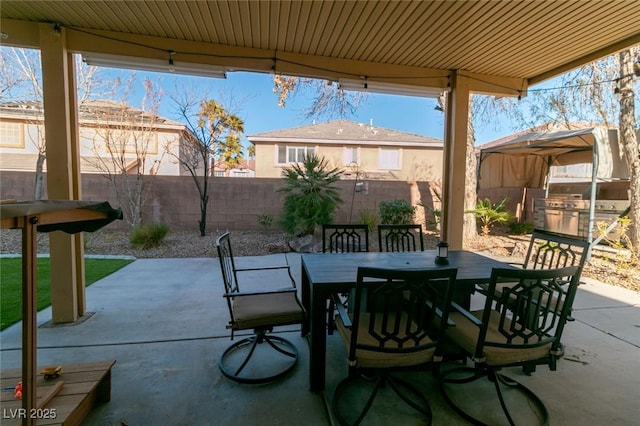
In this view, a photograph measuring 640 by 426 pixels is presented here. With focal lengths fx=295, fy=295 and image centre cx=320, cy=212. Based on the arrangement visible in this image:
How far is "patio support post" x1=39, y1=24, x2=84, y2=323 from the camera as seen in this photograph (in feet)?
9.19

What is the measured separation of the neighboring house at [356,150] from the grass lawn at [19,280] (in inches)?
340

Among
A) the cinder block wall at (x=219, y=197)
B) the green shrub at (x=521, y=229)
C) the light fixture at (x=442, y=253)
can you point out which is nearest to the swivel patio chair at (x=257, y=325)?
the light fixture at (x=442, y=253)

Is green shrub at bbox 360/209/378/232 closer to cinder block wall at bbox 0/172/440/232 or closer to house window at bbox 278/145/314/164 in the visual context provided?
cinder block wall at bbox 0/172/440/232

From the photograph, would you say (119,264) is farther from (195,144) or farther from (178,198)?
(195,144)

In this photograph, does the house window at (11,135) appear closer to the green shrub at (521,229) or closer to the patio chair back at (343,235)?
the patio chair back at (343,235)

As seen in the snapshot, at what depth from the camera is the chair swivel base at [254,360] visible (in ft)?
6.95

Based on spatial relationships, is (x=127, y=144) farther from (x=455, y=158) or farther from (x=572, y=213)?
(x=572, y=213)

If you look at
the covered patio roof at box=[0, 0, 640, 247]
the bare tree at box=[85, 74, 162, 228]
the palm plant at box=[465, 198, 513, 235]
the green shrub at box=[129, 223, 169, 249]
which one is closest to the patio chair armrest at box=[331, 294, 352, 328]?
the covered patio roof at box=[0, 0, 640, 247]

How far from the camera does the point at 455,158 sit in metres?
3.92

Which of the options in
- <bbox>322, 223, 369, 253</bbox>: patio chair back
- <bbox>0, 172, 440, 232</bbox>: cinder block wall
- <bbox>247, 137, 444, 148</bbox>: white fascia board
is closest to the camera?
<bbox>322, 223, 369, 253</bbox>: patio chair back

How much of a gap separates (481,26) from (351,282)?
2.74m

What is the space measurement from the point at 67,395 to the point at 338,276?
5.60 ft

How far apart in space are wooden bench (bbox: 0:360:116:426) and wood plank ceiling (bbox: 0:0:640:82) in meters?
2.85

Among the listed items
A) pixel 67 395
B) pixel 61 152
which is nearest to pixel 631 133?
pixel 67 395
